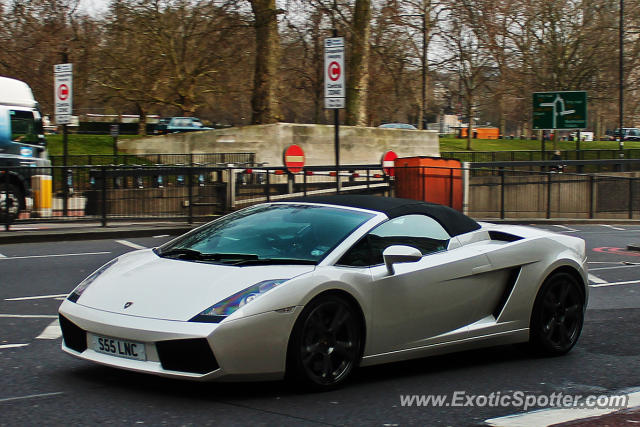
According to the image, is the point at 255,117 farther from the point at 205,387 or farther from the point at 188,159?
the point at 205,387

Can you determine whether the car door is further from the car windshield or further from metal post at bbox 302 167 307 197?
metal post at bbox 302 167 307 197

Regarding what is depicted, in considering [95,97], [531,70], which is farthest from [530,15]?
[95,97]

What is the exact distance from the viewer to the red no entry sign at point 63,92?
64.8 feet

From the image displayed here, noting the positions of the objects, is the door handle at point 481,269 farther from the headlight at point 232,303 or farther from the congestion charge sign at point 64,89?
the congestion charge sign at point 64,89

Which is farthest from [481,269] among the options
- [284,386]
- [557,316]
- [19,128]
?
[19,128]

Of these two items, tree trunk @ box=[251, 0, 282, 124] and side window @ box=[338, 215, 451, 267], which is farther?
tree trunk @ box=[251, 0, 282, 124]

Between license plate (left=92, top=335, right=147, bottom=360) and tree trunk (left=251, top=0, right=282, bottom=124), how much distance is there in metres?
24.4

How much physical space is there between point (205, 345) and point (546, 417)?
191cm

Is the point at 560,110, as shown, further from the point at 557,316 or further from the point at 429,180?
the point at 557,316

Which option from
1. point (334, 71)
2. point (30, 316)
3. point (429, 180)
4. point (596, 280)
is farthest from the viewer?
point (429, 180)

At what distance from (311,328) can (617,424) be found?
1801 millimetres

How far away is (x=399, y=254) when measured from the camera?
5852mm

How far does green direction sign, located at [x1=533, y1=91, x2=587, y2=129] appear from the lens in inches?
1395

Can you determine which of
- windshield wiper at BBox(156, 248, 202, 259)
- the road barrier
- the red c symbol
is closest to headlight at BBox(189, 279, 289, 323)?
windshield wiper at BBox(156, 248, 202, 259)
